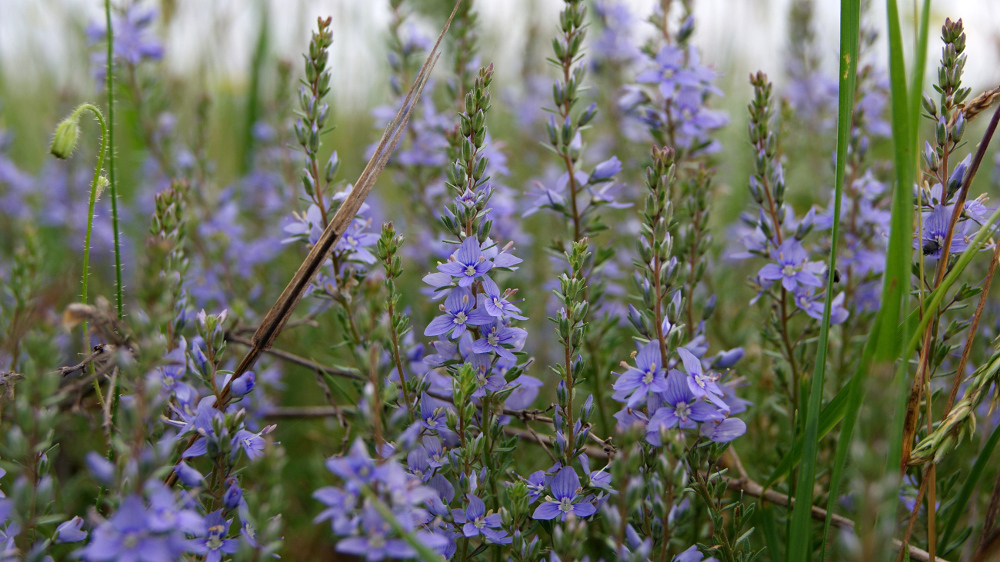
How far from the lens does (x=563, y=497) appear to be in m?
1.82

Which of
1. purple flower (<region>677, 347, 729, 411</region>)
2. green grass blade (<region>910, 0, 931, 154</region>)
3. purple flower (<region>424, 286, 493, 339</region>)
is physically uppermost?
green grass blade (<region>910, 0, 931, 154</region>)

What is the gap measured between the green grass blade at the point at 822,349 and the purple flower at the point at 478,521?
699 millimetres

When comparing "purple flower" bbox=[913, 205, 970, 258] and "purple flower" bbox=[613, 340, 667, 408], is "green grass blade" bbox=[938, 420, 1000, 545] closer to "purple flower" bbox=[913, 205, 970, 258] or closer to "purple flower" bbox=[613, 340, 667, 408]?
"purple flower" bbox=[913, 205, 970, 258]

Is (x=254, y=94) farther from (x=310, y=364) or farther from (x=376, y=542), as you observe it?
(x=376, y=542)

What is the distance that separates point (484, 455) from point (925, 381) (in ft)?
3.98

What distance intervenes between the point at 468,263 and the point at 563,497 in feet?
2.17

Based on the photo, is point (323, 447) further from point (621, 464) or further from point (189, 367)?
point (621, 464)

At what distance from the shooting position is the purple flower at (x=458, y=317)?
187 centimetres

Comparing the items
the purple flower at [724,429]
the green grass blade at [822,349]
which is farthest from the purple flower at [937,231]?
the purple flower at [724,429]

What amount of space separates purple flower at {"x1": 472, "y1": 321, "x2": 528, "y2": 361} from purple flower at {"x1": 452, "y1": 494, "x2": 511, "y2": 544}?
14.5 inches

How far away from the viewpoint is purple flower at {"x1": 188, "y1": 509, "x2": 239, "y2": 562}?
5.37 ft

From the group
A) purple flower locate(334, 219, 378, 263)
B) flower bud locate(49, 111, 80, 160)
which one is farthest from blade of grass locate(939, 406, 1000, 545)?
flower bud locate(49, 111, 80, 160)

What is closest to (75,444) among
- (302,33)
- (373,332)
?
(373,332)

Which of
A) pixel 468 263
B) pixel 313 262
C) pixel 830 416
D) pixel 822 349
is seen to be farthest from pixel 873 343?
pixel 313 262
